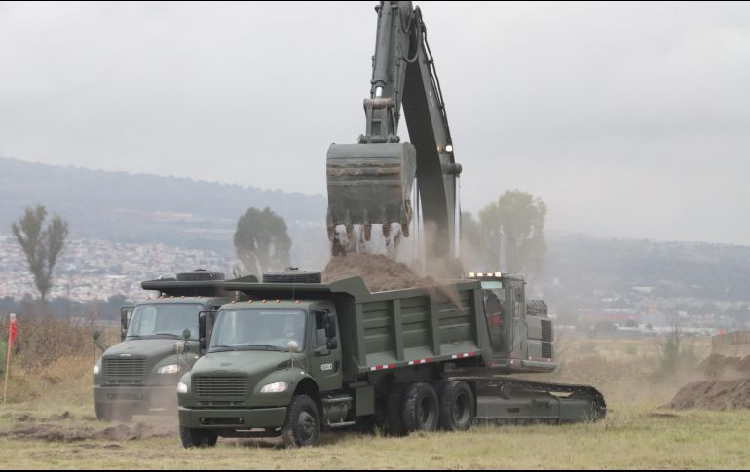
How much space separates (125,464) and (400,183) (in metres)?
8.40

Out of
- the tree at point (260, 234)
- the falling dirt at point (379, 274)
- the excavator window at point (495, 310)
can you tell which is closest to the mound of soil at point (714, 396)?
the excavator window at point (495, 310)

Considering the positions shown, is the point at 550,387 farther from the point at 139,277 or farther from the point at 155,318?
the point at 139,277

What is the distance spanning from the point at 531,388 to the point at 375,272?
192 inches

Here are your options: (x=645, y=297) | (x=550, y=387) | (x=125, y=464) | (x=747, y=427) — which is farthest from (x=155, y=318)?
(x=645, y=297)

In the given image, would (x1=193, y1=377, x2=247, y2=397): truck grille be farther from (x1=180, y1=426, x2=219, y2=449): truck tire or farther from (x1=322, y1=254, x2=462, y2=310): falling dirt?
(x1=322, y1=254, x2=462, y2=310): falling dirt

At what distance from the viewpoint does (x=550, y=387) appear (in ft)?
88.5

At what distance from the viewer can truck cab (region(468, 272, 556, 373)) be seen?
27.3 m

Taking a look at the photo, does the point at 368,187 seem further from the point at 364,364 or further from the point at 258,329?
the point at 258,329

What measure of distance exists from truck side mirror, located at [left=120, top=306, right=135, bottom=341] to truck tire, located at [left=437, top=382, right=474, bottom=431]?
7159mm

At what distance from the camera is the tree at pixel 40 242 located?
92438mm

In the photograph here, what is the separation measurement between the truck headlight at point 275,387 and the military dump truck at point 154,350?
5.06 meters

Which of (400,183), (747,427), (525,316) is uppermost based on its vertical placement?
(400,183)

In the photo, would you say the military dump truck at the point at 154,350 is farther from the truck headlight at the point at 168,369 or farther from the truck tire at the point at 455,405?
the truck tire at the point at 455,405

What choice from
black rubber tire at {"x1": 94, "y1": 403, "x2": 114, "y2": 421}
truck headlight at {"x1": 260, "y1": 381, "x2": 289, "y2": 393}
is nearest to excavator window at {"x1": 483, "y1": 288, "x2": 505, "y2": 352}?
truck headlight at {"x1": 260, "y1": 381, "x2": 289, "y2": 393}
